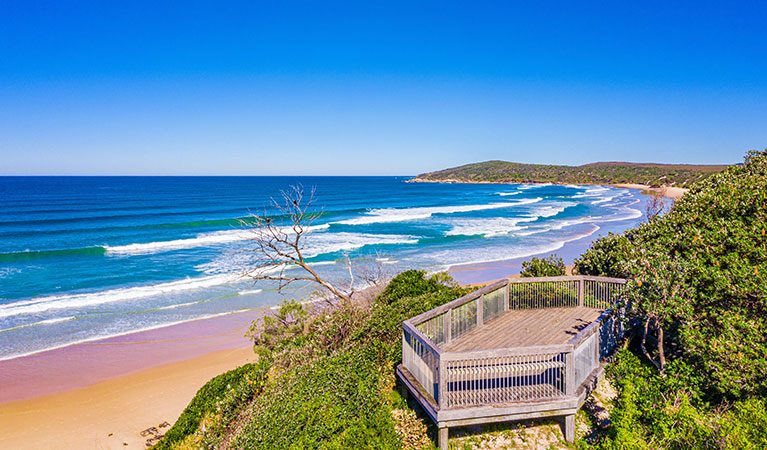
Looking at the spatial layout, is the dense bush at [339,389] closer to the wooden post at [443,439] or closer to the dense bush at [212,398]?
the dense bush at [212,398]

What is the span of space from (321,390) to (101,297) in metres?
18.5

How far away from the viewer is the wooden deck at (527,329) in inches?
313

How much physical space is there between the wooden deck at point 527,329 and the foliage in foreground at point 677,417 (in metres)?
1.44

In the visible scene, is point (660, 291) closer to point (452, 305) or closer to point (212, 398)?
point (452, 305)

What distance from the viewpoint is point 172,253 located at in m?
29.5

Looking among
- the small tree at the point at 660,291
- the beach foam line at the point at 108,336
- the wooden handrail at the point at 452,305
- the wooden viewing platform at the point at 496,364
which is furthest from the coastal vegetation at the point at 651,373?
the beach foam line at the point at 108,336

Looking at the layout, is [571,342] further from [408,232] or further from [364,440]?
[408,232]

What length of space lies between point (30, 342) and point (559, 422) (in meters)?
17.9

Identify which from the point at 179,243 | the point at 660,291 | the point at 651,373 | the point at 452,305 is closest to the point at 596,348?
the point at 651,373

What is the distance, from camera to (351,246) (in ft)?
105

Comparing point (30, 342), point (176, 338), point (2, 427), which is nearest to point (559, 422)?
point (2, 427)

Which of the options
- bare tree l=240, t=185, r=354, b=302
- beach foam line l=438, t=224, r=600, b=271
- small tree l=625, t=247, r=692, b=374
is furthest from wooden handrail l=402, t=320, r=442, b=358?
beach foam line l=438, t=224, r=600, b=271

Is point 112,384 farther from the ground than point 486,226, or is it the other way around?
point 486,226

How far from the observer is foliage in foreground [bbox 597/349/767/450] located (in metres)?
5.36
